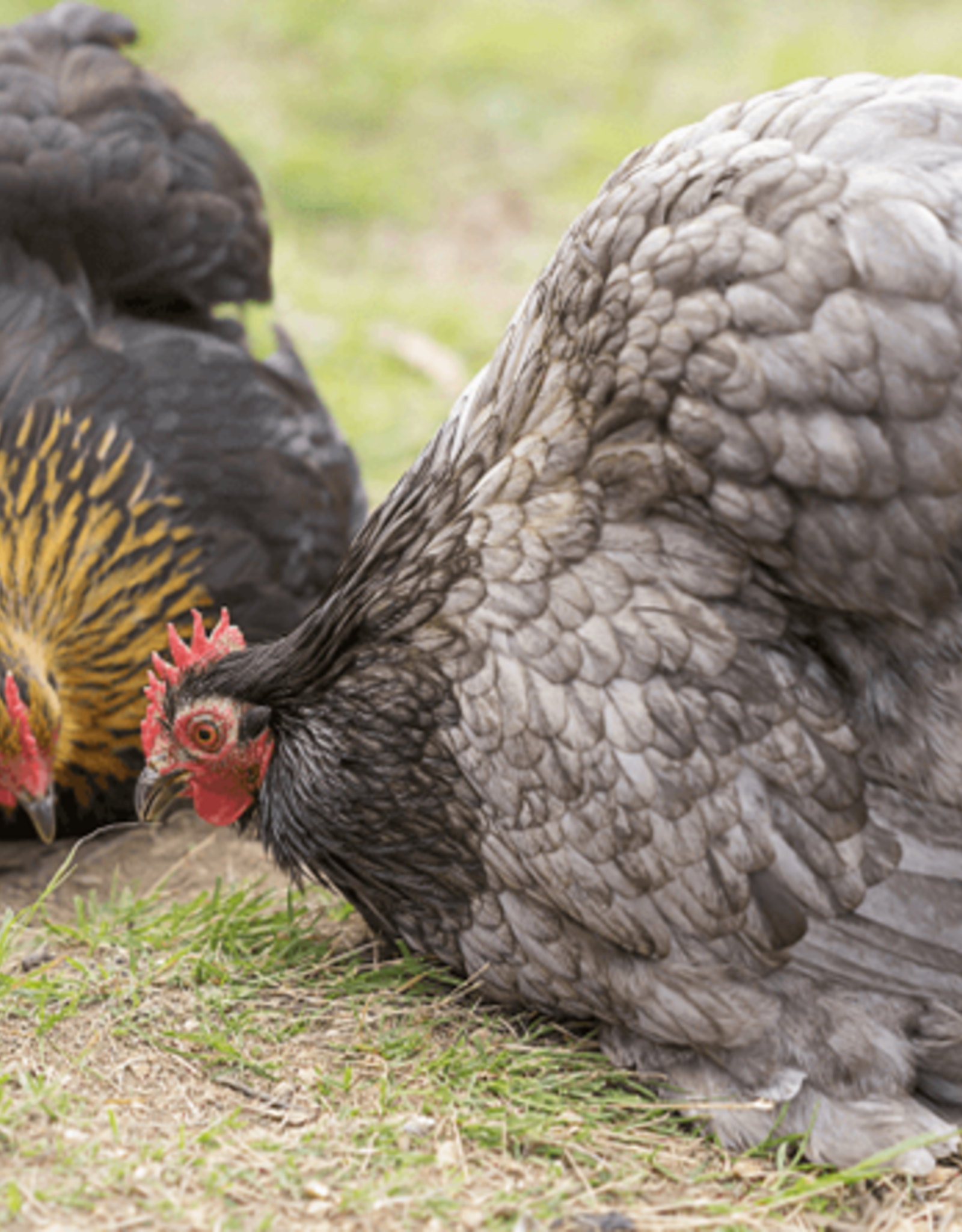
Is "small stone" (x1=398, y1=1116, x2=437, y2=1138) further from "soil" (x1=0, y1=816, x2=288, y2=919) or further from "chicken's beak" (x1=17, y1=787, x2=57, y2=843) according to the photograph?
"chicken's beak" (x1=17, y1=787, x2=57, y2=843)

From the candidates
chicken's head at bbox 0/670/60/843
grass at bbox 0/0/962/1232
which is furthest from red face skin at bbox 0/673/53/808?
grass at bbox 0/0/962/1232

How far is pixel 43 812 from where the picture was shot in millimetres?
3777

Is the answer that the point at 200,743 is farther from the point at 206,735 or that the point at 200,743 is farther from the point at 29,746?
the point at 29,746

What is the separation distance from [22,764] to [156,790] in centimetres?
61

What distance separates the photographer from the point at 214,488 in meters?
4.42

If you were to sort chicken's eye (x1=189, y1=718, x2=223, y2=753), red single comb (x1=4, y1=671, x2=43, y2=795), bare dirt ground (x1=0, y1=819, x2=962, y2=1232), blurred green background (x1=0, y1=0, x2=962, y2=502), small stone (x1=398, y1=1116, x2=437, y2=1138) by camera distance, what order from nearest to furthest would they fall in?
bare dirt ground (x1=0, y1=819, x2=962, y2=1232)
small stone (x1=398, y1=1116, x2=437, y2=1138)
chicken's eye (x1=189, y1=718, x2=223, y2=753)
red single comb (x1=4, y1=671, x2=43, y2=795)
blurred green background (x1=0, y1=0, x2=962, y2=502)

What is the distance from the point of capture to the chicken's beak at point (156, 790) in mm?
3285

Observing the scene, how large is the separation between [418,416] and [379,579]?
11.4 feet

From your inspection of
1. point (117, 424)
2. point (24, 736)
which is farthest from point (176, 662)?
point (117, 424)

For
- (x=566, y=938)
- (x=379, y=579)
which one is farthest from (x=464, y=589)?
(x=566, y=938)

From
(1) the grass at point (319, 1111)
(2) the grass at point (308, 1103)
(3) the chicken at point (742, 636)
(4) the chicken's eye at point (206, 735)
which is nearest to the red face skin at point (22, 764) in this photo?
(2) the grass at point (308, 1103)

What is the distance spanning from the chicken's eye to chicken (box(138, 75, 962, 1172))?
0.50m

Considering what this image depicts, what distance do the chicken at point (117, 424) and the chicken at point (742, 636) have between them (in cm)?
151

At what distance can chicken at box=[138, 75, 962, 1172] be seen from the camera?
246 centimetres
